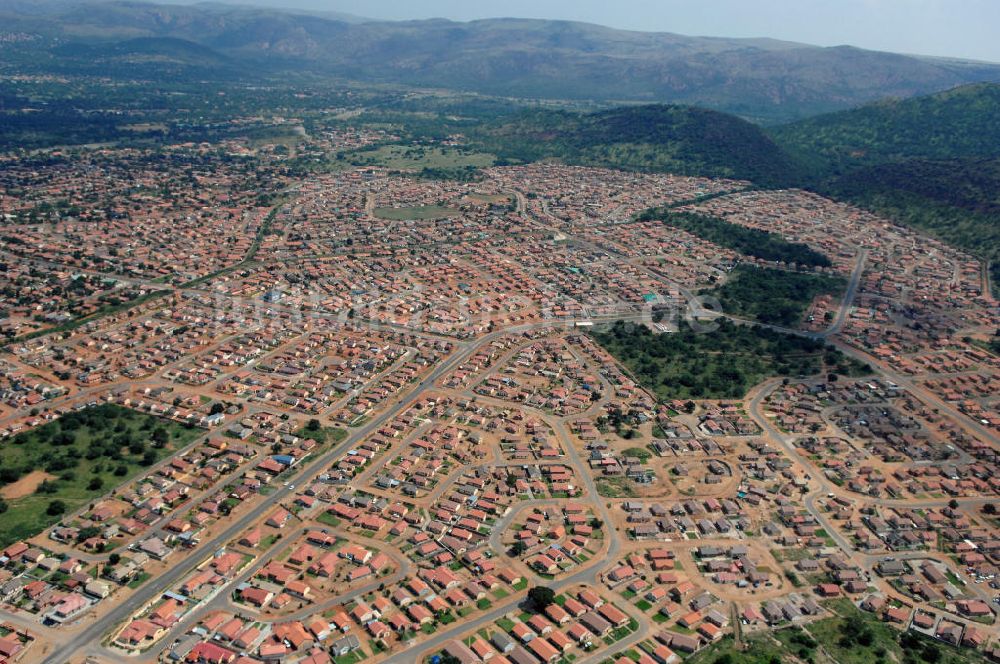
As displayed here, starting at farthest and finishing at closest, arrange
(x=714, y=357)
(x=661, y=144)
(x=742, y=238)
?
1. (x=661, y=144)
2. (x=742, y=238)
3. (x=714, y=357)

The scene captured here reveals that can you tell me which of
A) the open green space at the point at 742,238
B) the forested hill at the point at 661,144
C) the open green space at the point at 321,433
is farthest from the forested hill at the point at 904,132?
the open green space at the point at 321,433

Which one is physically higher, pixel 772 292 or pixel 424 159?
pixel 424 159

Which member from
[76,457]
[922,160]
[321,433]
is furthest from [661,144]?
[76,457]

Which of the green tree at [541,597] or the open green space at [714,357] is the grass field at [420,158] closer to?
the open green space at [714,357]

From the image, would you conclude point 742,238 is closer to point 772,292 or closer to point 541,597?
point 772,292

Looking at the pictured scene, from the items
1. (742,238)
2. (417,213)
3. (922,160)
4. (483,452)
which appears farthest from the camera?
(922,160)

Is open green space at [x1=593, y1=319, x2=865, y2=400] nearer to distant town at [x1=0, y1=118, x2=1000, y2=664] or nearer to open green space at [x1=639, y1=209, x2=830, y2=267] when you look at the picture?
distant town at [x1=0, y1=118, x2=1000, y2=664]

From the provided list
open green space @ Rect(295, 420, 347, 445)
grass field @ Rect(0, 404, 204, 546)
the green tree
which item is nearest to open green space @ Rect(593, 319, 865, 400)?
open green space @ Rect(295, 420, 347, 445)

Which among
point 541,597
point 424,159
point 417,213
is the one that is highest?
point 424,159
